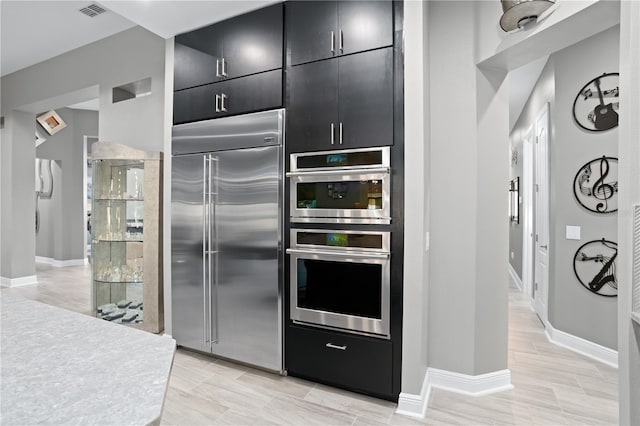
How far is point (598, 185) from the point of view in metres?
3.20

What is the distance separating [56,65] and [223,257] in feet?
13.9

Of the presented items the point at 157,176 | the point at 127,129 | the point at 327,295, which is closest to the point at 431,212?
the point at 327,295

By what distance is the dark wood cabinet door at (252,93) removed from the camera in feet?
8.81

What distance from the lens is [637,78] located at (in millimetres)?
1445

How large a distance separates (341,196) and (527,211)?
14.7 ft

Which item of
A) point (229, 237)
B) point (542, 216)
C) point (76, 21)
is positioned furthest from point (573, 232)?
point (76, 21)

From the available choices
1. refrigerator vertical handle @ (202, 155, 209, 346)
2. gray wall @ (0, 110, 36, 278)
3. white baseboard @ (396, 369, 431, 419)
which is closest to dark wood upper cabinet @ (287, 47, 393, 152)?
refrigerator vertical handle @ (202, 155, 209, 346)

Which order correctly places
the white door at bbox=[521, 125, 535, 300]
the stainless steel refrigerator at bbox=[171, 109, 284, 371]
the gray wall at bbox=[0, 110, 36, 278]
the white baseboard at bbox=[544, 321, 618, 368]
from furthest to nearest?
the gray wall at bbox=[0, 110, 36, 278], the white door at bbox=[521, 125, 535, 300], the white baseboard at bbox=[544, 321, 618, 368], the stainless steel refrigerator at bbox=[171, 109, 284, 371]

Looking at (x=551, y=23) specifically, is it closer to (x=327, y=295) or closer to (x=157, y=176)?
(x=327, y=295)

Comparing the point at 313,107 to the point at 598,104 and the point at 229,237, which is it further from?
the point at 598,104

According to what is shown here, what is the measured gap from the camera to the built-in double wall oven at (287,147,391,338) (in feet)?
7.58

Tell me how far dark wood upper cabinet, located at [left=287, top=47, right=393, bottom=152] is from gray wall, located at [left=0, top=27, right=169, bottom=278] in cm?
191

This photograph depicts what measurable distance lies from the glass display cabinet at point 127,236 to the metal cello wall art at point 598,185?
4.03 metres

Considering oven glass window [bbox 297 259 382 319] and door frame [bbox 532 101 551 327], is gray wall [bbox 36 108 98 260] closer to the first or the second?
oven glass window [bbox 297 259 382 319]
